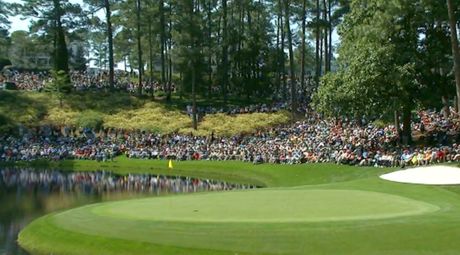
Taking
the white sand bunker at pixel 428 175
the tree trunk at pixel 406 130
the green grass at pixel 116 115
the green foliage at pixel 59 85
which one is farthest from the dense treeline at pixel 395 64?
the green foliage at pixel 59 85

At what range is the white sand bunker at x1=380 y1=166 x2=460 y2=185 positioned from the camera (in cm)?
3075

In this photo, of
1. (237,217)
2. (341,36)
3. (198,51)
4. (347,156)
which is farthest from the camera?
(198,51)

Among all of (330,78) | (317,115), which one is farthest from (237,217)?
(317,115)

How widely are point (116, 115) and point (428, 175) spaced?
44.5m

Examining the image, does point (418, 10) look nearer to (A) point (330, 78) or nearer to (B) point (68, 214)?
(A) point (330, 78)

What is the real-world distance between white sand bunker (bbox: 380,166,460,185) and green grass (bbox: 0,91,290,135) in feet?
97.8

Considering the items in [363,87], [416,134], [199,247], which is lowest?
[199,247]

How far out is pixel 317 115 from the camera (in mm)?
61969

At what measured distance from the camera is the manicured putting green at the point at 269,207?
21.7m

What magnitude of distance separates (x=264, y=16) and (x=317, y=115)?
34.5m

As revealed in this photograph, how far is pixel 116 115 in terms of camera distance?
7031 cm

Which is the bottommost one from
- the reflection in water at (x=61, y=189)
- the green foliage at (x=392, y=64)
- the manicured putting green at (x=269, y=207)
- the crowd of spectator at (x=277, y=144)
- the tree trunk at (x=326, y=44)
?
the reflection in water at (x=61, y=189)

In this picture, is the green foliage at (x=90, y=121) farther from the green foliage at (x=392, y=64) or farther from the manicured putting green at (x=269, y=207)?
the manicured putting green at (x=269, y=207)

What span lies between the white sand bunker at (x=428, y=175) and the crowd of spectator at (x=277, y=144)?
4035mm
